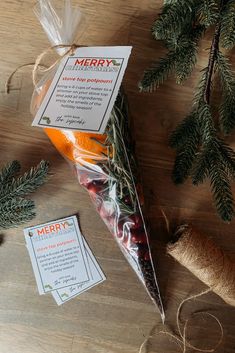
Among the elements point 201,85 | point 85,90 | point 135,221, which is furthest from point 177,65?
point 135,221

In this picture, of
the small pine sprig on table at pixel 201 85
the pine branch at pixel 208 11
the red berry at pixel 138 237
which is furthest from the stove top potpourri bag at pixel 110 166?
the pine branch at pixel 208 11

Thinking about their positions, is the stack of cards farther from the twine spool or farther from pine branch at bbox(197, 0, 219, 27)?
pine branch at bbox(197, 0, 219, 27)

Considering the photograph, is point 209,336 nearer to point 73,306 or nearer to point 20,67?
point 73,306

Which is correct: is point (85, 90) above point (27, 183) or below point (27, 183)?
above

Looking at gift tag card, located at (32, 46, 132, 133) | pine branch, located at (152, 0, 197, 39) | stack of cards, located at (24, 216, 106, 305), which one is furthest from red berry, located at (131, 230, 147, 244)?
pine branch, located at (152, 0, 197, 39)

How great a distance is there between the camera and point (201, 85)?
91 centimetres

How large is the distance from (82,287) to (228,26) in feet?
2.14

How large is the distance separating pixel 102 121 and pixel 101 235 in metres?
0.30

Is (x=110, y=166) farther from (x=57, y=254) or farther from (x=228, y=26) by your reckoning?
(x=228, y=26)

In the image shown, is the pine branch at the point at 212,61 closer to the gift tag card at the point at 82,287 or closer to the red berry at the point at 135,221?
the red berry at the point at 135,221

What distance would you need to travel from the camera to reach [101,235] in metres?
0.96

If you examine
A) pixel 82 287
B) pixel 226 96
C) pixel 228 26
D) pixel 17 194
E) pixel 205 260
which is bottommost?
pixel 82 287

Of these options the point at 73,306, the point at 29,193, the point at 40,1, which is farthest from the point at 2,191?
the point at 40,1

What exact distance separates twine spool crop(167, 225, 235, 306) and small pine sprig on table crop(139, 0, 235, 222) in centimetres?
12
